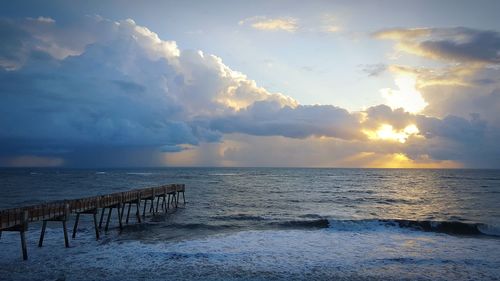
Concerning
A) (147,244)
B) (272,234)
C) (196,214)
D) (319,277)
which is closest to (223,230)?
(272,234)

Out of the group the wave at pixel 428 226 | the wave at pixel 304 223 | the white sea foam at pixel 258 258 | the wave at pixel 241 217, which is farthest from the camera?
the wave at pixel 241 217

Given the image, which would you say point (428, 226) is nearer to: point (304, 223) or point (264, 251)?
point (304, 223)

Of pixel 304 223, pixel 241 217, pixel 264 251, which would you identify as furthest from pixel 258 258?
pixel 241 217

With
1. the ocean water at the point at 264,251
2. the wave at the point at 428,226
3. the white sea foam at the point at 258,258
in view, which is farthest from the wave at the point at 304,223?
the white sea foam at the point at 258,258

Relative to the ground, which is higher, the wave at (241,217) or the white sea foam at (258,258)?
the white sea foam at (258,258)

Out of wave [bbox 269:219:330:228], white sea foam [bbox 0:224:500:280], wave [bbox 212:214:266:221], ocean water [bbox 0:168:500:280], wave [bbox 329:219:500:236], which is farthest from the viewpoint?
wave [bbox 212:214:266:221]

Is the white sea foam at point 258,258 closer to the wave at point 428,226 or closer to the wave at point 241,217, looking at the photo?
the wave at point 428,226

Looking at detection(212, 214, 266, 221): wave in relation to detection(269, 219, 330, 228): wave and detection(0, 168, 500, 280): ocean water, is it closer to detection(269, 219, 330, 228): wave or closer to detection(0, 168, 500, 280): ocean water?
detection(0, 168, 500, 280): ocean water

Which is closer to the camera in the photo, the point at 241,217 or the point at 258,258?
the point at 258,258

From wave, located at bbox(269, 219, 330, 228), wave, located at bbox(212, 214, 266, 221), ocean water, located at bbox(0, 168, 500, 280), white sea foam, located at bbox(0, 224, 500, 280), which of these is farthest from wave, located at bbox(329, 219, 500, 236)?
wave, located at bbox(212, 214, 266, 221)

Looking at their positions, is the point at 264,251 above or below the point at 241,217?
above

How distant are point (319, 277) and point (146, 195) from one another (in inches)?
899

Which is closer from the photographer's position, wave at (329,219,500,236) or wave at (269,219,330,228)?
wave at (329,219,500,236)

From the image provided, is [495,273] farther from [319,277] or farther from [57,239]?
[57,239]
